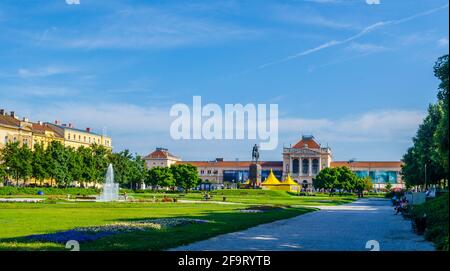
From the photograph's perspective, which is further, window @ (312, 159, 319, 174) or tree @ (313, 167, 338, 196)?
window @ (312, 159, 319, 174)

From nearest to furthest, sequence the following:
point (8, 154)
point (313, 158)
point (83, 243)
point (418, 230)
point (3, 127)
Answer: point (83, 243) → point (418, 230) → point (8, 154) → point (3, 127) → point (313, 158)

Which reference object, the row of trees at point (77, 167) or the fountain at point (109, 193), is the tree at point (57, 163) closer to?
the row of trees at point (77, 167)

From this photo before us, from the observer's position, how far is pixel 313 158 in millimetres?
181375

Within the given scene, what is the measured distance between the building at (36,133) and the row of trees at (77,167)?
608 cm

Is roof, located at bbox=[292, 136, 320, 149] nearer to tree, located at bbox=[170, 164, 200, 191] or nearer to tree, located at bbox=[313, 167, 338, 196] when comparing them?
tree, located at bbox=[313, 167, 338, 196]

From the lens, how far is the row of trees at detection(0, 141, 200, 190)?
83.0 metres

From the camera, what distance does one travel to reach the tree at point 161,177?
113 meters

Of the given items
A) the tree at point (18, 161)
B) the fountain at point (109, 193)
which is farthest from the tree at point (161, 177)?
the tree at point (18, 161)

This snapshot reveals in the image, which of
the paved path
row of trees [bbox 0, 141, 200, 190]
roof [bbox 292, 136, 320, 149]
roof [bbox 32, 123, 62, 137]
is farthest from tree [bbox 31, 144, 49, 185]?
roof [bbox 292, 136, 320, 149]

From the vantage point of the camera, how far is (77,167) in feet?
302
